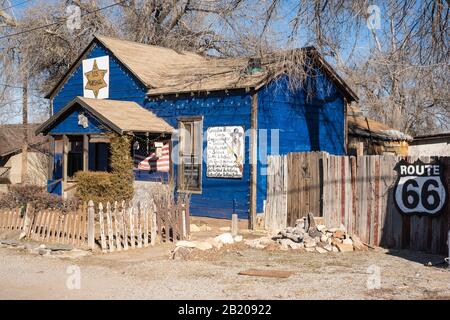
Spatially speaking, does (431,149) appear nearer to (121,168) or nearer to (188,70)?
(188,70)

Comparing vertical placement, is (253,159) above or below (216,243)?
above

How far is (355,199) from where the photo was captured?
47.9 feet

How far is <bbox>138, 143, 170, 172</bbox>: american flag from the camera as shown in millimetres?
20312

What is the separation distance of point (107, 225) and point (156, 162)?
6875 millimetres

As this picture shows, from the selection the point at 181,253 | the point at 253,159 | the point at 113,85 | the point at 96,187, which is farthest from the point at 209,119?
the point at 181,253

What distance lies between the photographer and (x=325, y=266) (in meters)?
11.8

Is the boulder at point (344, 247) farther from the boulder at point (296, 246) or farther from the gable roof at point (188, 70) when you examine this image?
the gable roof at point (188, 70)

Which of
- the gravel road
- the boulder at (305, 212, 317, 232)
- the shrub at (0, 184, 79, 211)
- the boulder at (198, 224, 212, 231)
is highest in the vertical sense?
the shrub at (0, 184, 79, 211)

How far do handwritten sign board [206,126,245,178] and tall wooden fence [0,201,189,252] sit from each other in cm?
335

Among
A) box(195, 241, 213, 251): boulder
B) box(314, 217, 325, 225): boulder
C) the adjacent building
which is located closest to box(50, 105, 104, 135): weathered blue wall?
box(195, 241, 213, 251): boulder

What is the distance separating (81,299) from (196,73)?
13238 mm

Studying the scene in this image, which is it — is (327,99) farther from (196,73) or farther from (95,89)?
(95,89)

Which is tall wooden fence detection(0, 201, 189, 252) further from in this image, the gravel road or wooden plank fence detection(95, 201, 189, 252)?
the gravel road
